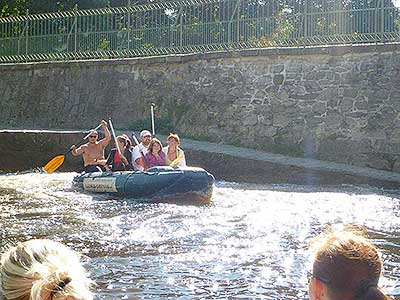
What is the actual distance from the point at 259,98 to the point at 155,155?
13.2ft

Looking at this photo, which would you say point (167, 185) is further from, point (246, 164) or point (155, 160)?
point (246, 164)

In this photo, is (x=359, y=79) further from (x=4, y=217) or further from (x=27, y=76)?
(x=27, y=76)

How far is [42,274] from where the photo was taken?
1912 millimetres

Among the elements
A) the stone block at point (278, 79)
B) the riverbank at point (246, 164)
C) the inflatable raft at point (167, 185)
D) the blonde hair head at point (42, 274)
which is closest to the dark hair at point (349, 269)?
the blonde hair head at point (42, 274)

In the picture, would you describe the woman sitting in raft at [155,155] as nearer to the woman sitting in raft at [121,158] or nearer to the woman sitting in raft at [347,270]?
the woman sitting in raft at [121,158]

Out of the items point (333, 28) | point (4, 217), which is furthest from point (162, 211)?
point (333, 28)

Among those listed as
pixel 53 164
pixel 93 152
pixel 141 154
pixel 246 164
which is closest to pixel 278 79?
pixel 246 164

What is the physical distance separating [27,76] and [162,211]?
1182cm

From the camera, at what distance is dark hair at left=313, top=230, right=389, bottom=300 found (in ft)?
6.35

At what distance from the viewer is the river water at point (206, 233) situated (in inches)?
231

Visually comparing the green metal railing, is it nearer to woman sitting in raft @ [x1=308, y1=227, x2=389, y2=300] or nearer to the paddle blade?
the paddle blade

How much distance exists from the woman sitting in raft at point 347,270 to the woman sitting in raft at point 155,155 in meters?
10.7

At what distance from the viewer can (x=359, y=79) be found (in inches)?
579

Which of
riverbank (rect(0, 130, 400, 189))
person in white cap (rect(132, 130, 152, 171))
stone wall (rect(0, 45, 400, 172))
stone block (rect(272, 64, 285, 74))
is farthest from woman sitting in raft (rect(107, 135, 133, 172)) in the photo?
stone block (rect(272, 64, 285, 74))
